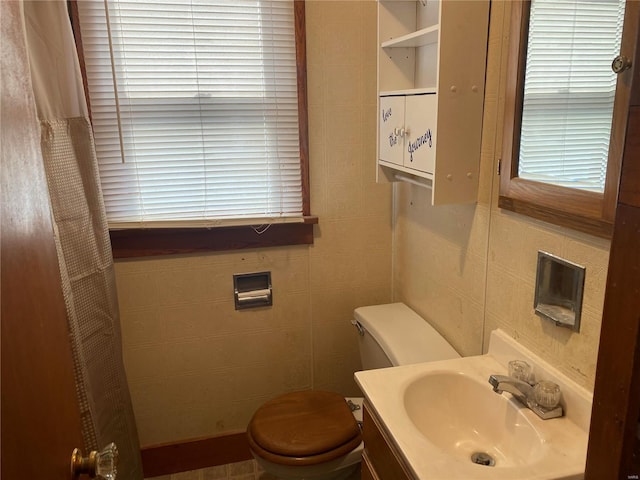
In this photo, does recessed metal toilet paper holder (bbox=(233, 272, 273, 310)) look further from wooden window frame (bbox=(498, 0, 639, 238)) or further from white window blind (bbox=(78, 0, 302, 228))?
wooden window frame (bbox=(498, 0, 639, 238))

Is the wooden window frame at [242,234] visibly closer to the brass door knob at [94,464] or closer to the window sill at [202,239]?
the window sill at [202,239]

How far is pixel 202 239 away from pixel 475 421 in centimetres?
117

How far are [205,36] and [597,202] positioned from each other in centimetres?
138

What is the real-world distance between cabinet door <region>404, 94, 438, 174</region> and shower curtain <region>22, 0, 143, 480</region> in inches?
39.5

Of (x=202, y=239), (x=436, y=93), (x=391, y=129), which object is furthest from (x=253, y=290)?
(x=436, y=93)

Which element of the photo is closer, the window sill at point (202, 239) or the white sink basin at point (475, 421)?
the white sink basin at point (475, 421)

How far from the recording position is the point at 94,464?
2.75ft

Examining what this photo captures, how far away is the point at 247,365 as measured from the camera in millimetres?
2115

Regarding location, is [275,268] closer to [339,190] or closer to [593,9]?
[339,190]

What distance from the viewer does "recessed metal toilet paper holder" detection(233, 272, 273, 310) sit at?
202 cm

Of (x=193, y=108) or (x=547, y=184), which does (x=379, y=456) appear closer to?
(x=547, y=184)

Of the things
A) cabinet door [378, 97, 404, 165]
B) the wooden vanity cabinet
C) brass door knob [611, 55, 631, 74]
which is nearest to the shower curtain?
the wooden vanity cabinet

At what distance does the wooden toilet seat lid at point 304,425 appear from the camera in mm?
1628

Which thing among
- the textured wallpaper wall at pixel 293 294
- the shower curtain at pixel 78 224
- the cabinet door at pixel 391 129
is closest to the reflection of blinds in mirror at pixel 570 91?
the cabinet door at pixel 391 129
